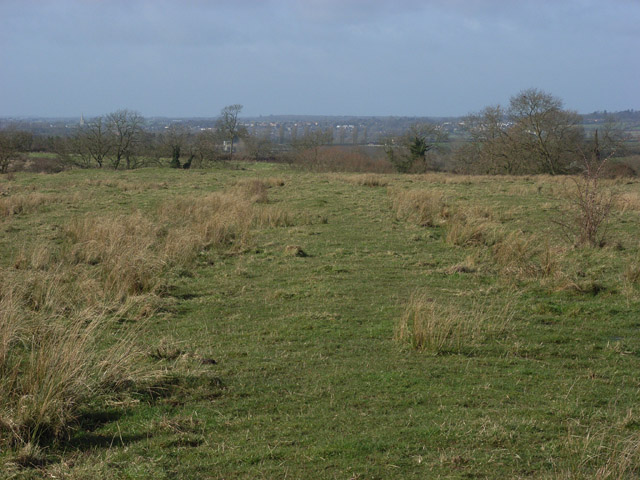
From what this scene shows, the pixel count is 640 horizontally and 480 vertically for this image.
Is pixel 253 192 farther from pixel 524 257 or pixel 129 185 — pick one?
pixel 524 257

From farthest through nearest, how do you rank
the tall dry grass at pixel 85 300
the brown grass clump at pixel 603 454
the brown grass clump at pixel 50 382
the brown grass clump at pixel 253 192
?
the brown grass clump at pixel 253 192, the tall dry grass at pixel 85 300, the brown grass clump at pixel 50 382, the brown grass clump at pixel 603 454

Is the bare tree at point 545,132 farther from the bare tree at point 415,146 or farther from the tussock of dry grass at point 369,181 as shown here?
the tussock of dry grass at point 369,181

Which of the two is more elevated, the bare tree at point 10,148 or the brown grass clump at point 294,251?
the bare tree at point 10,148

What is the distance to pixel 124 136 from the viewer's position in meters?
54.0

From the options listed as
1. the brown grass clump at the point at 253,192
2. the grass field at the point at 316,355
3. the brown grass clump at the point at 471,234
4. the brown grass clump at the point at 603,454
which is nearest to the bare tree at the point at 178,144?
the brown grass clump at the point at 253,192

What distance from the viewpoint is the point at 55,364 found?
485 centimetres

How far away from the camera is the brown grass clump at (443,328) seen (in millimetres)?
6641

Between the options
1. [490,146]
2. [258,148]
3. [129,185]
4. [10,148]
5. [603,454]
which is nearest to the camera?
[603,454]

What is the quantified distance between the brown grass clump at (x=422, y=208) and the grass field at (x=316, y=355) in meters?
2.54

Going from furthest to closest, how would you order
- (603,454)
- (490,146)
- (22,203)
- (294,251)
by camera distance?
(490,146)
(22,203)
(294,251)
(603,454)

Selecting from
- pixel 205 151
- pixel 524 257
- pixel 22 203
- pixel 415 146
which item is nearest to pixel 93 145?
pixel 205 151

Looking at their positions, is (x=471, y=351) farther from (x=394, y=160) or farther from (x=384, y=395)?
(x=394, y=160)

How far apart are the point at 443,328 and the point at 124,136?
170 feet

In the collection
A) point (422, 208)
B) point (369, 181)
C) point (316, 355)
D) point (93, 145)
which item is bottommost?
point (316, 355)
